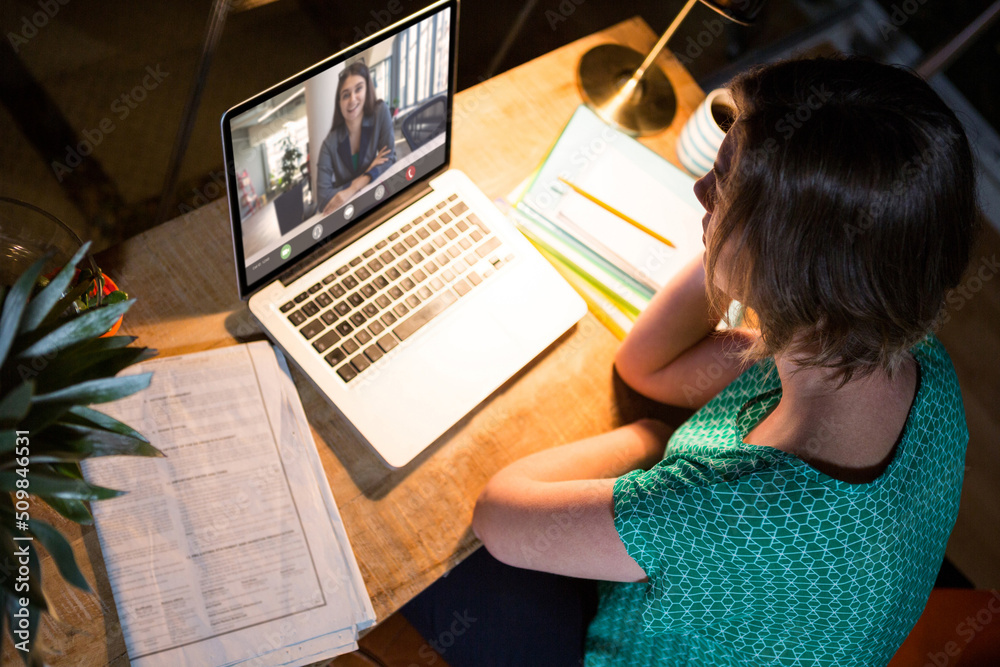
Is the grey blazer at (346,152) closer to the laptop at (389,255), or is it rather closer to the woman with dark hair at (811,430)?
the laptop at (389,255)

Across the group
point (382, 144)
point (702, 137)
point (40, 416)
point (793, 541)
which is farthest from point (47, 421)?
point (702, 137)

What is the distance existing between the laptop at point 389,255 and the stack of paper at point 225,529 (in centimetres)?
9

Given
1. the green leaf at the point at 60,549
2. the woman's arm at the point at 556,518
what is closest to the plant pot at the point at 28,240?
the green leaf at the point at 60,549

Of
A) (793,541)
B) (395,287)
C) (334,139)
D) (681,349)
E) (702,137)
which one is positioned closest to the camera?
(793,541)

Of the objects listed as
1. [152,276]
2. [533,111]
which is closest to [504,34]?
[533,111]

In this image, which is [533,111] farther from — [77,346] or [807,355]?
[77,346]

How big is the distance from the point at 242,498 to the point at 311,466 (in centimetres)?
10

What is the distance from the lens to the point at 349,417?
914 millimetres

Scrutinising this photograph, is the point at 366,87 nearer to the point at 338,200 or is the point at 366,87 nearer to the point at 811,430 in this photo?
the point at 338,200

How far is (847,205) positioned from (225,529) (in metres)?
0.80

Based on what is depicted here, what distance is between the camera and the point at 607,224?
118 cm

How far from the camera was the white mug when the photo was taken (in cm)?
121

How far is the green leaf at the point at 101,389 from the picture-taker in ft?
1.76

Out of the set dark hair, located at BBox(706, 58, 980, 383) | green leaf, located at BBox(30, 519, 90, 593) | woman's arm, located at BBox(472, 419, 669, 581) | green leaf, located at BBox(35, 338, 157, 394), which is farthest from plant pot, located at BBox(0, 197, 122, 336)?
dark hair, located at BBox(706, 58, 980, 383)
